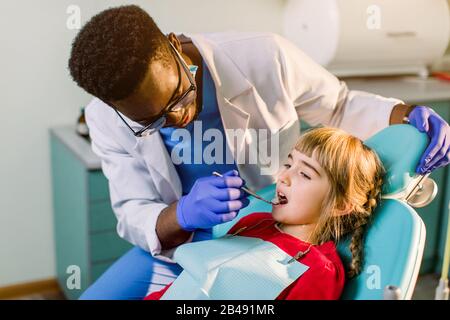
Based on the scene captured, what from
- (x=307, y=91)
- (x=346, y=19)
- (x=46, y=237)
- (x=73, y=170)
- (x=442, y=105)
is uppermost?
(x=346, y=19)

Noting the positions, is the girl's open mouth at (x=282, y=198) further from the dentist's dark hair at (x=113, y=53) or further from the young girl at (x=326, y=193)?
the dentist's dark hair at (x=113, y=53)

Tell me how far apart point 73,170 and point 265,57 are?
0.75 meters

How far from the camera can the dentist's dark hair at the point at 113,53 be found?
0.89 metres

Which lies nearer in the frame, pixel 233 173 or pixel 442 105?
pixel 233 173

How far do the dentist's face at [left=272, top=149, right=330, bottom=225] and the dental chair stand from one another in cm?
9

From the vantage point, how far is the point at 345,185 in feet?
3.55

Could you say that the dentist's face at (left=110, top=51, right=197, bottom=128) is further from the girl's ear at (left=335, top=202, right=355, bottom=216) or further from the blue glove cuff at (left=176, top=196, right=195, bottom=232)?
the girl's ear at (left=335, top=202, right=355, bottom=216)

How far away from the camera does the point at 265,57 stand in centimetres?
123

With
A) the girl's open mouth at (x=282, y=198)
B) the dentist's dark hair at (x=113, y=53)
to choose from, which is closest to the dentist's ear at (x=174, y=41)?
the dentist's dark hair at (x=113, y=53)

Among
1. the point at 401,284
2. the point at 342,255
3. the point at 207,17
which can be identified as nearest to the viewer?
the point at 401,284

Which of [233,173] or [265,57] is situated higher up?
[265,57]

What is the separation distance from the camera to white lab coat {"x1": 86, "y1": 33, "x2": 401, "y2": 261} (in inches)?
46.5

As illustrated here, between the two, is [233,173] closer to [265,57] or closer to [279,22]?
[265,57]
